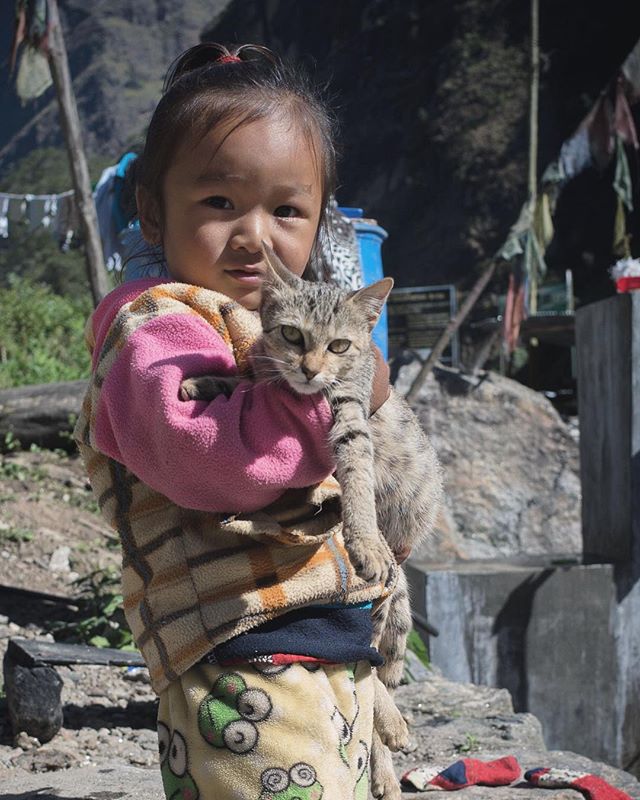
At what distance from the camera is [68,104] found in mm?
8602

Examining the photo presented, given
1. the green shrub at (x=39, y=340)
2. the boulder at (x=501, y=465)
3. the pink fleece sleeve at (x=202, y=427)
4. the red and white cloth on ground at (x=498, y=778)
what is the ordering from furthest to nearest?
the green shrub at (x=39, y=340) < the boulder at (x=501, y=465) < the red and white cloth on ground at (x=498, y=778) < the pink fleece sleeve at (x=202, y=427)

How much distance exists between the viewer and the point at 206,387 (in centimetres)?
179

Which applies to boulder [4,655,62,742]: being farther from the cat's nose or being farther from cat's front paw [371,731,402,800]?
the cat's nose

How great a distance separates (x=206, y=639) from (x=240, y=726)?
7.5 inches

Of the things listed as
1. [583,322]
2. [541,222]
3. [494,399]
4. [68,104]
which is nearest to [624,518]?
[583,322]

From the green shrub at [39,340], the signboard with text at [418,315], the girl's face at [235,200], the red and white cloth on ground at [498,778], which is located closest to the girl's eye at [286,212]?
the girl's face at [235,200]

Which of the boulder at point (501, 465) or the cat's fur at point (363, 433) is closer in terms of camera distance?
the cat's fur at point (363, 433)

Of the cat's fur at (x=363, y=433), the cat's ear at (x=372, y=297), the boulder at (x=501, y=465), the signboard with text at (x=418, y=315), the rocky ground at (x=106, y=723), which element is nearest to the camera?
the cat's fur at (x=363, y=433)

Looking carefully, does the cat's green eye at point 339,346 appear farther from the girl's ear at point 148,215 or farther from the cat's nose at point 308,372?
the girl's ear at point 148,215

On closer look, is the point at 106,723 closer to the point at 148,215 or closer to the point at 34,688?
the point at 34,688

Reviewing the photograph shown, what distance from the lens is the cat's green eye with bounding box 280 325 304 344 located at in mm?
1965

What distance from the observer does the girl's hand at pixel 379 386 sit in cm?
212

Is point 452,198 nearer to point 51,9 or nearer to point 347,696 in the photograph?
point 51,9

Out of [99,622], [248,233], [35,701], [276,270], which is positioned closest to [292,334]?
[276,270]
